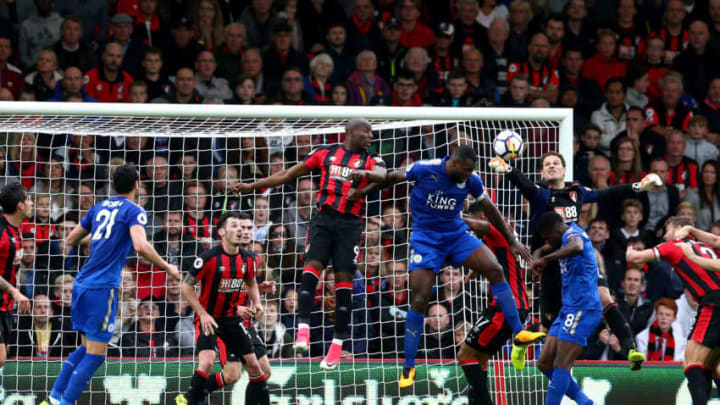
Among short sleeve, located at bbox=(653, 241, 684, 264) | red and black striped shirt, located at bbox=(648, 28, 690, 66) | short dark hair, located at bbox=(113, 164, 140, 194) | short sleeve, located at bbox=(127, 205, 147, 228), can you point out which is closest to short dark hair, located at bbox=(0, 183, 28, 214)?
short dark hair, located at bbox=(113, 164, 140, 194)

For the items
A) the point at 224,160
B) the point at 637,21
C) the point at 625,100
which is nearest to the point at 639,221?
the point at 625,100

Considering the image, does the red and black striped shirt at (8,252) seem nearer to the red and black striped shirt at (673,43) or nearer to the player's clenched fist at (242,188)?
the player's clenched fist at (242,188)

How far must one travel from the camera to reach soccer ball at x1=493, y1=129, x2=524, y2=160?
405 inches

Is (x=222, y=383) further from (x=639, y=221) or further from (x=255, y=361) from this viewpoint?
(x=639, y=221)

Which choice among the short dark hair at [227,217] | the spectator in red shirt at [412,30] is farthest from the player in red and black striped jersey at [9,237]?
the spectator in red shirt at [412,30]

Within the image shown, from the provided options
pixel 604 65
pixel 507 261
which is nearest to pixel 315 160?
pixel 507 261

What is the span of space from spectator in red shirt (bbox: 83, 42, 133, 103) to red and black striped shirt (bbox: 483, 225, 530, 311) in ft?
16.5

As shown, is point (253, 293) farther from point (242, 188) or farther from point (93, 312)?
point (93, 312)

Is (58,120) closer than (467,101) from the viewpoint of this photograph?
Yes

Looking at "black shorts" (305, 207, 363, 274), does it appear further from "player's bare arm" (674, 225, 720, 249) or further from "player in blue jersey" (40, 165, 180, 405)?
"player's bare arm" (674, 225, 720, 249)

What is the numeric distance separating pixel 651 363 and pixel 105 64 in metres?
7.01

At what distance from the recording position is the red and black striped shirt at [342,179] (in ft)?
32.9

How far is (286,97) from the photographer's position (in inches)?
534

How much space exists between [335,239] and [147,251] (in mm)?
1663
